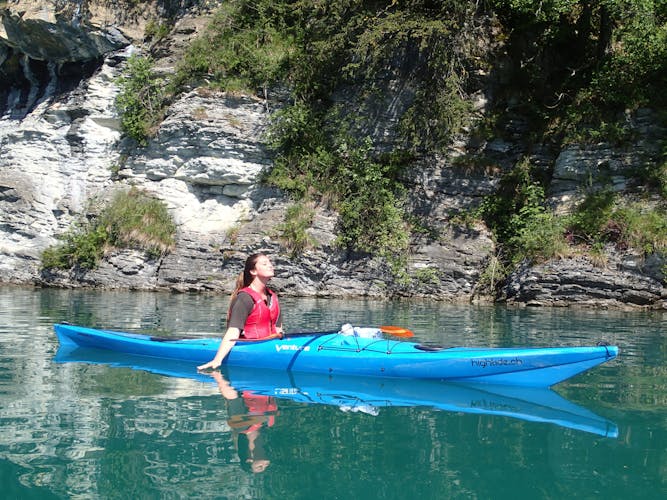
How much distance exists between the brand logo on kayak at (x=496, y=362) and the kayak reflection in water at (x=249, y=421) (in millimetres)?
1684

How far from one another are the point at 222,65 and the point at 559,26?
8.30m

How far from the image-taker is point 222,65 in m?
16.2

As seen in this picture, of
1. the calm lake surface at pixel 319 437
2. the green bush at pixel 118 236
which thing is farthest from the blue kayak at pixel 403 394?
the green bush at pixel 118 236

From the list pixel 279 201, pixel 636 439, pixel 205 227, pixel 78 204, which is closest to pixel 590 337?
pixel 636 439

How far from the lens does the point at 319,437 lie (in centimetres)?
363

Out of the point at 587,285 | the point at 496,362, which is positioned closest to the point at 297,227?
the point at 587,285

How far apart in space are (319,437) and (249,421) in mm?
530

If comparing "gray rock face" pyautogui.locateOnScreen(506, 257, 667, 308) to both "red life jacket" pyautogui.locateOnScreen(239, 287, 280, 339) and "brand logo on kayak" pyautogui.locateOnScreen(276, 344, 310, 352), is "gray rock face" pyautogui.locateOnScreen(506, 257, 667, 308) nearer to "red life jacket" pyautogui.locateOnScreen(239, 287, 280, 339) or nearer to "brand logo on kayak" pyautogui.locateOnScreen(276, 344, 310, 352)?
"red life jacket" pyautogui.locateOnScreen(239, 287, 280, 339)

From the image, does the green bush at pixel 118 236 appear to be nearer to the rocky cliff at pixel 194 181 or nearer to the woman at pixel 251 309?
the rocky cliff at pixel 194 181

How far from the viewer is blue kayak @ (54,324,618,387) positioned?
481 centimetres

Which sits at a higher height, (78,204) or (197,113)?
(197,113)

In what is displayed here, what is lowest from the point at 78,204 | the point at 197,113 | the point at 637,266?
the point at 637,266

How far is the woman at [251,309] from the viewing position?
5559mm

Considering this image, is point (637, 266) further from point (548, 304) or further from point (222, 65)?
point (222, 65)
